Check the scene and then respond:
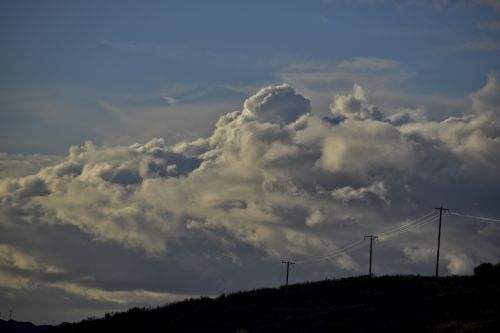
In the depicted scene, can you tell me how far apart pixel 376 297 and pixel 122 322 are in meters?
29.8

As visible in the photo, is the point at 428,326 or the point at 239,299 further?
the point at 239,299

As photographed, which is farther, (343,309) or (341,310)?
(343,309)

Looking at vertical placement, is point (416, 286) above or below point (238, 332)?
above

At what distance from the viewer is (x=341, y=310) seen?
86.2 meters

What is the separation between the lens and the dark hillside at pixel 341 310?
253 ft

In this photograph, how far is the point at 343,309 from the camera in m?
86.6

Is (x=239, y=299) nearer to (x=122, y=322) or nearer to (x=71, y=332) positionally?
(x=122, y=322)

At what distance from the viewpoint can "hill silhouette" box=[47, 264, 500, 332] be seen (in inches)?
3044

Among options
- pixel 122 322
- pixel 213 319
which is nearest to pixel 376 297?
pixel 213 319

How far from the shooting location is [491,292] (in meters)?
82.9

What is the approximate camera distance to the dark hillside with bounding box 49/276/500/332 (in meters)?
77.1

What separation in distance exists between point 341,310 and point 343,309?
39 centimetres

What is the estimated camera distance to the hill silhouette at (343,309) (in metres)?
77.3

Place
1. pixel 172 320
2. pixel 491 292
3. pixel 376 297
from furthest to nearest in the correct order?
pixel 172 320 → pixel 376 297 → pixel 491 292
